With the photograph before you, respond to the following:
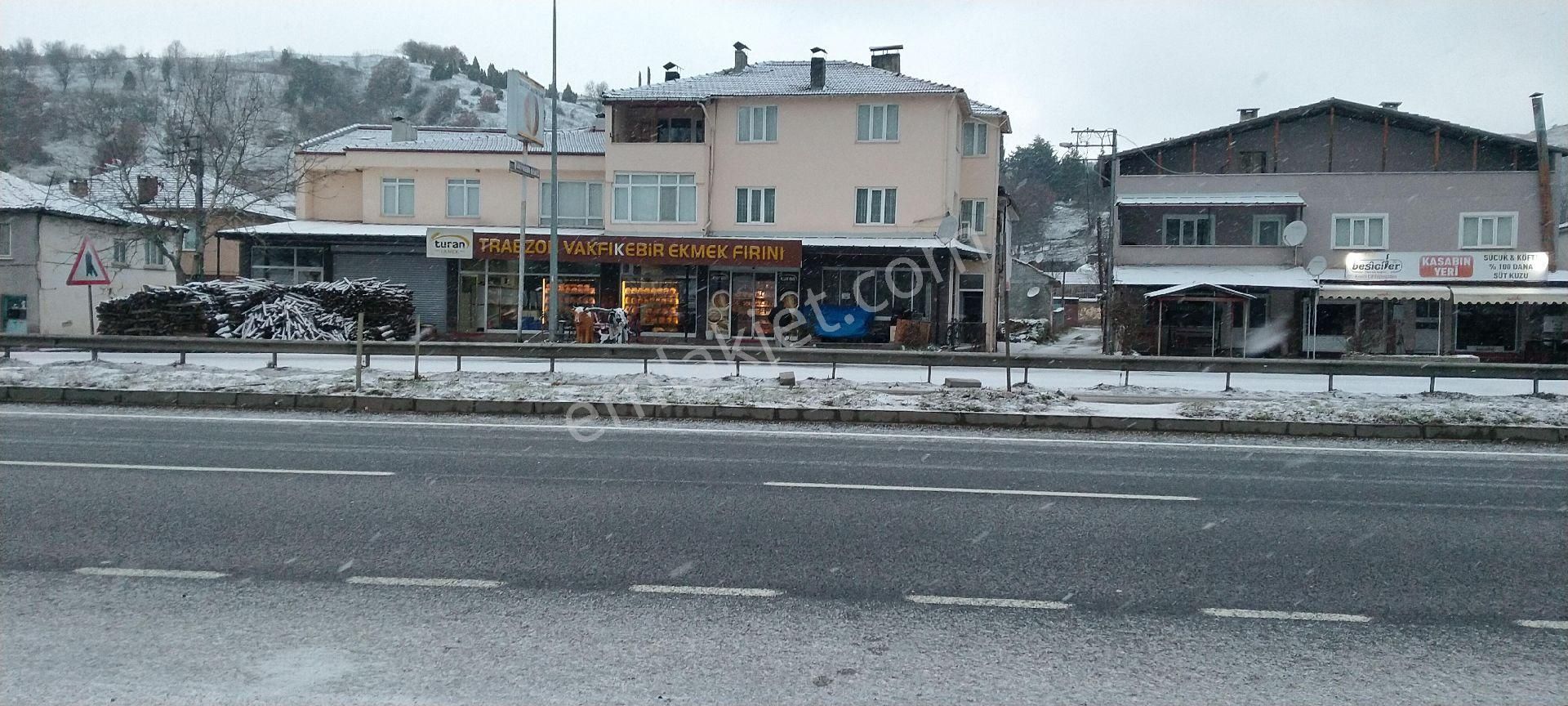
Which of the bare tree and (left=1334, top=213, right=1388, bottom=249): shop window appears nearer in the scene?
(left=1334, top=213, right=1388, bottom=249): shop window

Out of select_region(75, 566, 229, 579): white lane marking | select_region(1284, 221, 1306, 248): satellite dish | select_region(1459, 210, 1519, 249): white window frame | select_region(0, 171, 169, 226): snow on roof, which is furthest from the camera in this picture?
select_region(0, 171, 169, 226): snow on roof

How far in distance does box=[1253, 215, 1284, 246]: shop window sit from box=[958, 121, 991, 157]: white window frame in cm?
914

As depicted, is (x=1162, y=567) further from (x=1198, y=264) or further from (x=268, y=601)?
(x=1198, y=264)

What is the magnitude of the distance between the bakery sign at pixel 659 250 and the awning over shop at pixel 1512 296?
64.6 feet

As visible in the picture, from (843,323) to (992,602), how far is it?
2697cm

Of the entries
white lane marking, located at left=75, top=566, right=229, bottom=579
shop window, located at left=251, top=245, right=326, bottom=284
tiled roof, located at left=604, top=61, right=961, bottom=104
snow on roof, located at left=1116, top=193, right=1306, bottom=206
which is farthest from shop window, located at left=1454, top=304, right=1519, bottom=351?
shop window, located at left=251, top=245, right=326, bottom=284

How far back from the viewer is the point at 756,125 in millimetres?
34031

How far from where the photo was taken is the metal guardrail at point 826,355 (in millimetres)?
16719

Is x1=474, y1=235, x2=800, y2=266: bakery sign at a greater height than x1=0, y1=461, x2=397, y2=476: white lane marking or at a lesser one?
greater

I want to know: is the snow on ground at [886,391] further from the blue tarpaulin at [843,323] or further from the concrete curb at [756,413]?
the blue tarpaulin at [843,323]

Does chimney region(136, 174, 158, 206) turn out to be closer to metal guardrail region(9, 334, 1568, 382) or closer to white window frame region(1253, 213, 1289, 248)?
metal guardrail region(9, 334, 1568, 382)

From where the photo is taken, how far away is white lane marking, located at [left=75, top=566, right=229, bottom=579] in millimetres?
5707

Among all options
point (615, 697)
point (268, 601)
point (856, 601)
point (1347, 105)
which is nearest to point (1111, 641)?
point (856, 601)

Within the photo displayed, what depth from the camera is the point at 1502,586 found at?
5770 millimetres
